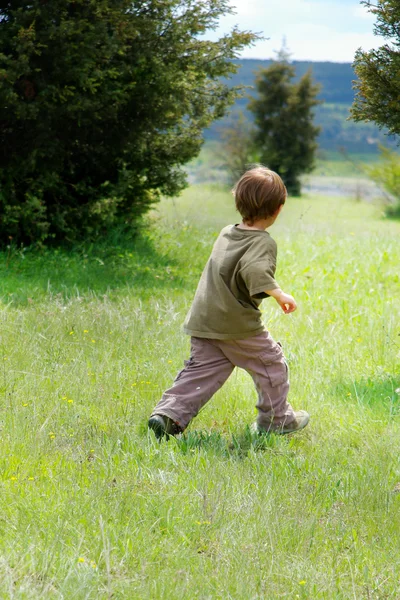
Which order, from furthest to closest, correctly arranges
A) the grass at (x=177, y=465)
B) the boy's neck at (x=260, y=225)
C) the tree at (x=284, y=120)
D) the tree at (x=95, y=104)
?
the tree at (x=284, y=120) → the tree at (x=95, y=104) → the boy's neck at (x=260, y=225) → the grass at (x=177, y=465)

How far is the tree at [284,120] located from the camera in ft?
106

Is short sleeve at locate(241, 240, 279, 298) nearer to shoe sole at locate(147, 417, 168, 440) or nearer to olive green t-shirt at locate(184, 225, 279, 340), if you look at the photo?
olive green t-shirt at locate(184, 225, 279, 340)

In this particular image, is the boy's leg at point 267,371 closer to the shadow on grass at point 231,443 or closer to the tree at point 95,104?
the shadow on grass at point 231,443

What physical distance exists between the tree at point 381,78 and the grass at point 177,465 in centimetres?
173

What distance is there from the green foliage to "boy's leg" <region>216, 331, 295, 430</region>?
24.3 meters

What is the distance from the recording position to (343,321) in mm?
6789

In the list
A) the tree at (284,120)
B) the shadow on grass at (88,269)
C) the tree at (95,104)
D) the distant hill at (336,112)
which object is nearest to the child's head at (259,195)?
the shadow on grass at (88,269)

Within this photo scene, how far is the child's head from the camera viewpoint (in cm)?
394

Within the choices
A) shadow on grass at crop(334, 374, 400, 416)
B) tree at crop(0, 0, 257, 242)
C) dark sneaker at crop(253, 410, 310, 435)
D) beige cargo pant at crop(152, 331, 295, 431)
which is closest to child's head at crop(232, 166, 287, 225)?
beige cargo pant at crop(152, 331, 295, 431)

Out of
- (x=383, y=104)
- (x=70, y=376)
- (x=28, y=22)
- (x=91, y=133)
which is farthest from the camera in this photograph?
(x=91, y=133)

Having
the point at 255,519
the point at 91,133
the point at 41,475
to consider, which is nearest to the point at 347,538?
the point at 255,519

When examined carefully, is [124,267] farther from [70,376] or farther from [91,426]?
[91,426]

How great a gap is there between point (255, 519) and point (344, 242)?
363 inches

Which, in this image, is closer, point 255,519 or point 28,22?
point 255,519
